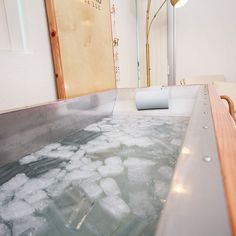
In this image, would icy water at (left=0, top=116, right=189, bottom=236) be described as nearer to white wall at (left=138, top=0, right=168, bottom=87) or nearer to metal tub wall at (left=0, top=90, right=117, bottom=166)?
metal tub wall at (left=0, top=90, right=117, bottom=166)

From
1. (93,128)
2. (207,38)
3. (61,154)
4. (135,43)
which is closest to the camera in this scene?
(61,154)

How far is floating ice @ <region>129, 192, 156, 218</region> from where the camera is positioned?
0.44m

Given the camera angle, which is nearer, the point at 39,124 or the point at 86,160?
the point at 86,160

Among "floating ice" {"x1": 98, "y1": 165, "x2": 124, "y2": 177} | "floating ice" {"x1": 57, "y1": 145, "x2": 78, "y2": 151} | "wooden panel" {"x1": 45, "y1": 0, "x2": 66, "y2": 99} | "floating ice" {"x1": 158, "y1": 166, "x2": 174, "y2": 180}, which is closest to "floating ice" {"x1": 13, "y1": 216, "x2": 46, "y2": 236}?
"floating ice" {"x1": 98, "y1": 165, "x2": 124, "y2": 177}

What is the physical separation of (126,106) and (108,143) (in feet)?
2.74

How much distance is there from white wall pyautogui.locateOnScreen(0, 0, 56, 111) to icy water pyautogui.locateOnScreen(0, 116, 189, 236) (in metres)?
0.47

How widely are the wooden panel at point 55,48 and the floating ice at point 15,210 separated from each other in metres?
1.08

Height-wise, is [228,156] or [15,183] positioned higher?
[228,156]

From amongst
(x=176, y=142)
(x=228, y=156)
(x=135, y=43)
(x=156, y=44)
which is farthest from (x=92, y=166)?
(x=156, y=44)

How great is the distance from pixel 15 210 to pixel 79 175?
0.20 m

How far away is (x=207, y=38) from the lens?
3.14 m

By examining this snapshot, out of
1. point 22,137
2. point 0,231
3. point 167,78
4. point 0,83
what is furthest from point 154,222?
point 167,78

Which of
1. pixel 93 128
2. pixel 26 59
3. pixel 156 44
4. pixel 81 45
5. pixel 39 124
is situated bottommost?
pixel 93 128

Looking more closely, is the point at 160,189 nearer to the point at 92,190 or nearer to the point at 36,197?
the point at 92,190
